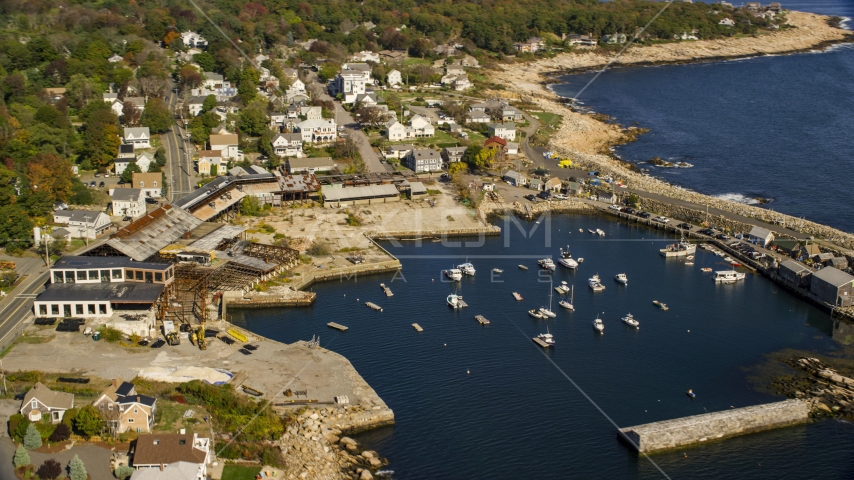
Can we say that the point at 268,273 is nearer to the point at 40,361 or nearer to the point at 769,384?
the point at 40,361

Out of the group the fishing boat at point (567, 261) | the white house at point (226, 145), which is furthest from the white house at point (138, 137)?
the fishing boat at point (567, 261)

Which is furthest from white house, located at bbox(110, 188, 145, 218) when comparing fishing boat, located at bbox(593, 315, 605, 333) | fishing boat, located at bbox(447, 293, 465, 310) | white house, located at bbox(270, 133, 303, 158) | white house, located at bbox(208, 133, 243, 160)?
fishing boat, located at bbox(593, 315, 605, 333)

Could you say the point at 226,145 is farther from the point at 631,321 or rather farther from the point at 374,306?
the point at 631,321

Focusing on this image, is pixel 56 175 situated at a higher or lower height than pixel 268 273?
higher

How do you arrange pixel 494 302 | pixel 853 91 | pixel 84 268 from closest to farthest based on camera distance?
1. pixel 84 268
2. pixel 494 302
3. pixel 853 91

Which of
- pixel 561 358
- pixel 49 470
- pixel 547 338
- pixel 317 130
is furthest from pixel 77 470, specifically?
pixel 317 130

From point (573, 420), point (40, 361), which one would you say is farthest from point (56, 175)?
point (573, 420)
